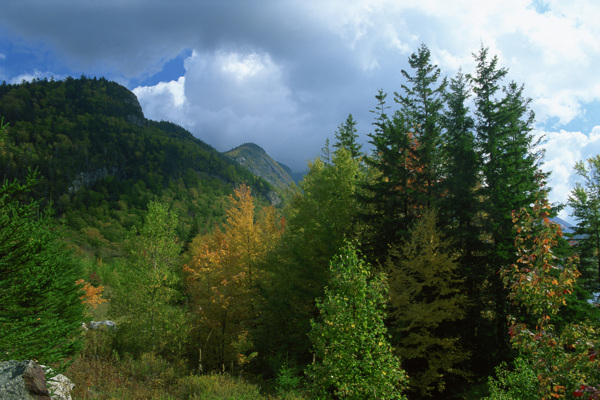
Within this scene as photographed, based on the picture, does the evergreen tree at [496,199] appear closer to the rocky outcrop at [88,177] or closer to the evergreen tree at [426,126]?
the evergreen tree at [426,126]

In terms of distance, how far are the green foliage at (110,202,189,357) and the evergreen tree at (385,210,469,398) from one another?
11.5m

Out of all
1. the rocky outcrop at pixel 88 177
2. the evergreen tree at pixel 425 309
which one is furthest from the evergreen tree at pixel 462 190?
the rocky outcrop at pixel 88 177

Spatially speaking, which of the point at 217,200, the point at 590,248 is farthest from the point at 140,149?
the point at 590,248

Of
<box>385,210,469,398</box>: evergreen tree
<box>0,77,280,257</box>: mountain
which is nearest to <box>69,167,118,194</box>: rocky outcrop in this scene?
<box>0,77,280,257</box>: mountain

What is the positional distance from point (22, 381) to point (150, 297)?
12.1 meters

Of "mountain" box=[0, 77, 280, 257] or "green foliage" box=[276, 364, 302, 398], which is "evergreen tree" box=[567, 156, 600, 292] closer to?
"green foliage" box=[276, 364, 302, 398]

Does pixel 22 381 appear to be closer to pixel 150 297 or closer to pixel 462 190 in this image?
pixel 150 297

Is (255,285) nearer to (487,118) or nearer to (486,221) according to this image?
(486,221)

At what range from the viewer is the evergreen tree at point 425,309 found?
42.2ft

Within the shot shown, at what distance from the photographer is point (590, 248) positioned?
21109mm

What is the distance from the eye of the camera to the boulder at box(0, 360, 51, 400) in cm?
615

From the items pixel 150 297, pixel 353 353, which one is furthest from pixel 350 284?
pixel 150 297

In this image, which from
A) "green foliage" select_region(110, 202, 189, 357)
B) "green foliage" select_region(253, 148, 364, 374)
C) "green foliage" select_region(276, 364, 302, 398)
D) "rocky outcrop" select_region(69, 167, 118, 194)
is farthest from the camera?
"rocky outcrop" select_region(69, 167, 118, 194)

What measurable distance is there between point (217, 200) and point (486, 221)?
145317mm
